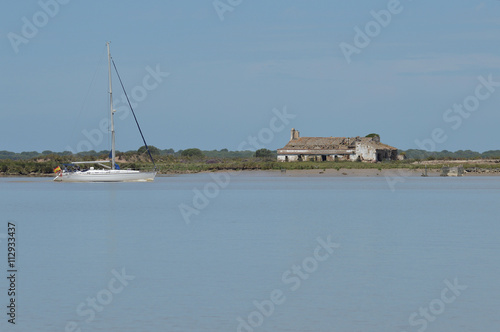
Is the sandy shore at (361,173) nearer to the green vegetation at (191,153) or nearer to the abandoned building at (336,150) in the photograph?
the abandoned building at (336,150)

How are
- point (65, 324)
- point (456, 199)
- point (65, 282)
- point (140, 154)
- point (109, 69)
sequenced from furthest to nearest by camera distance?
1. point (140, 154)
2. point (109, 69)
3. point (456, 199)
4. point (65, 282)
5. point (65, 324)

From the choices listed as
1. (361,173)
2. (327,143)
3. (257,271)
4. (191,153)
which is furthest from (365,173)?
(257,271)

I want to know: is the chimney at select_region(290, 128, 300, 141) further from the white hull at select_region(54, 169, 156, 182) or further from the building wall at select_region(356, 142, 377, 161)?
the white hull at select_region(54, 169, 156, 182)

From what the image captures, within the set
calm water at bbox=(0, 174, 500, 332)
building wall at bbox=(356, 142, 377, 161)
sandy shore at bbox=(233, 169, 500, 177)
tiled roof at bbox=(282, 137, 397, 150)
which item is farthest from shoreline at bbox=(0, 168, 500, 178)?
calm water at bbox=(0, 174, 500, 332)

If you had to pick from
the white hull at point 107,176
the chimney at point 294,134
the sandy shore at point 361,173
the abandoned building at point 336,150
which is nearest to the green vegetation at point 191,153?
the chimney at point 294,134

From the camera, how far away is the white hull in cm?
7181

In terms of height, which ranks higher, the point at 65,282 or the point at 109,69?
the point at 109,69

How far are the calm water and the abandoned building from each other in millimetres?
62754

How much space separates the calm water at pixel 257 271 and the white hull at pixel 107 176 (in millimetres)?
31905

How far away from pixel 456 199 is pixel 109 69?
3584 cm

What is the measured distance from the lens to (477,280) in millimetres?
18516

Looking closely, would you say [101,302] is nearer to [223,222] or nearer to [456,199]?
[223,222]

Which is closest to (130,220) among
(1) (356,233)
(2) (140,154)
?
(1) (356,233)

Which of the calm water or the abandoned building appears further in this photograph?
the abandoned building
